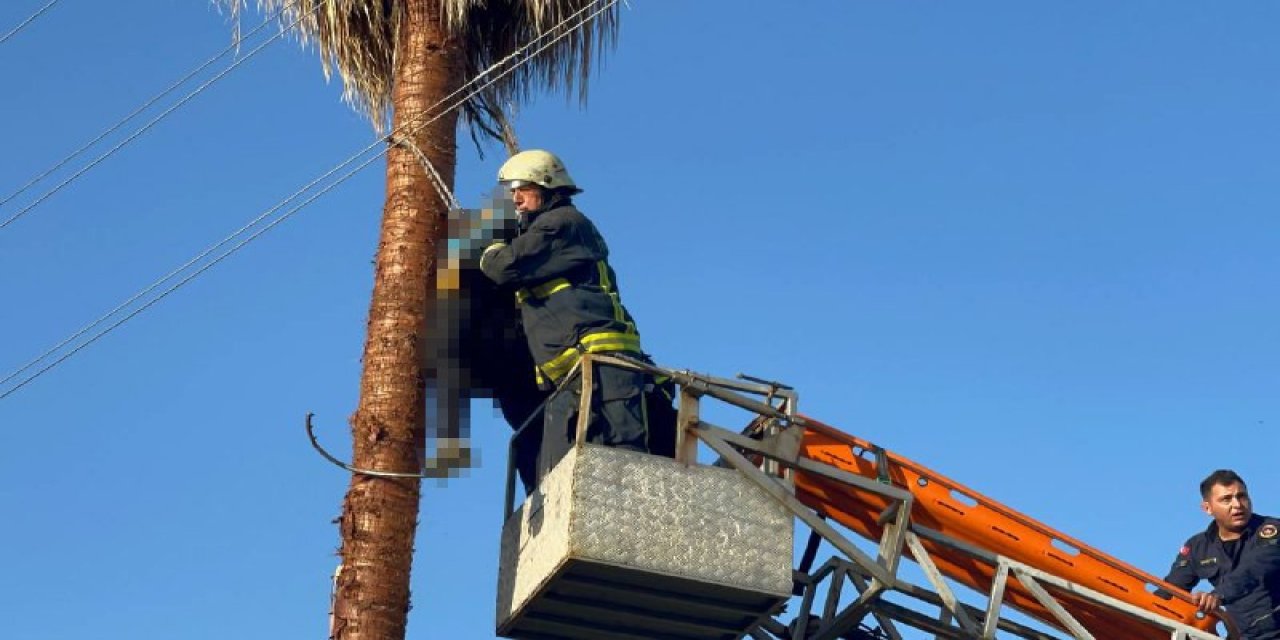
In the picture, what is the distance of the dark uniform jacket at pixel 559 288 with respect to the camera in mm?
11117

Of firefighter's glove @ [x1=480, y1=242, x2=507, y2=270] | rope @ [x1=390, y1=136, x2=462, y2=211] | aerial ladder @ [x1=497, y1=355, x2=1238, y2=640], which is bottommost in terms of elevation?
aerial ladder @ [x1=497, y1=355, x2=1238, y2=640]

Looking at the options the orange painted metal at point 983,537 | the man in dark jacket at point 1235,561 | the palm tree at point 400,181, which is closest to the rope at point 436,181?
the palm tree at point 400,181

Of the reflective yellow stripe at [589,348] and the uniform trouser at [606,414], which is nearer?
the uniform trouser at [606,414]

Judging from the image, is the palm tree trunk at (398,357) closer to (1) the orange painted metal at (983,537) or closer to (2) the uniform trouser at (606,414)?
(2) the uniform trouser at (606,414)

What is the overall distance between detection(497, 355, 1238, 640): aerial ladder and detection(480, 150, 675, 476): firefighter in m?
0.19

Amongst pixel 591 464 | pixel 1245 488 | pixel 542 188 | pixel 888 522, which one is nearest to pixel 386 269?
pixel 542 188

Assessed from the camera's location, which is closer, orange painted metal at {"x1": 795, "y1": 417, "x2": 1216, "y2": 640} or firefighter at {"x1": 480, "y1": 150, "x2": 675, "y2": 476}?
firefighter at {"x1": 480, "y1": 150, "x2": 675, "y2": 476}

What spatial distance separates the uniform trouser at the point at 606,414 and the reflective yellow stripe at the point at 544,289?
Answer: 63cm

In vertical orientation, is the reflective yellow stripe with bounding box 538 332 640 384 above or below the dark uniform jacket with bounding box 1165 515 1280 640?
above

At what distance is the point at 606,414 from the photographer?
10.8 metres

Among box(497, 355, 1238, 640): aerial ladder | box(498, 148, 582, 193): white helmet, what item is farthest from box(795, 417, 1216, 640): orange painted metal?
box(498, 148, 582, 193): white helmet

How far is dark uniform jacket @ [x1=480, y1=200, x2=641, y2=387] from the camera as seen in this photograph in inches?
438

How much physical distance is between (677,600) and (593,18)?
4451 mm

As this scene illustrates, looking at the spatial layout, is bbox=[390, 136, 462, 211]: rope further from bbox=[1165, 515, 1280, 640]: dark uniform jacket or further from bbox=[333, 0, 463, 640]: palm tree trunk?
bbox=[1165, 515, 1280, 640]: dark uniform jacket
